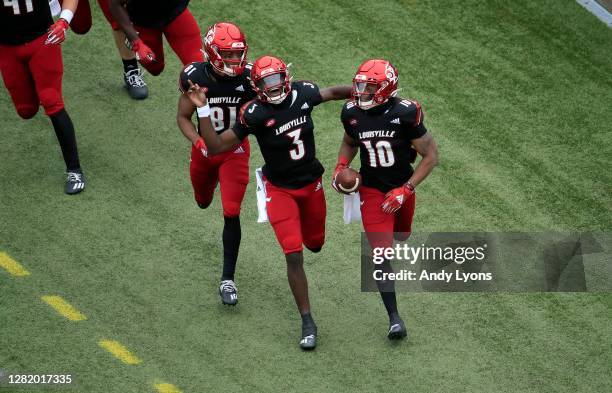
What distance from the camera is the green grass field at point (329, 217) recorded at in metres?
8.02

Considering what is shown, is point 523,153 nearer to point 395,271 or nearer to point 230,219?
point 395,271

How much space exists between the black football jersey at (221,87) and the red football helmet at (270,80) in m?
0.41

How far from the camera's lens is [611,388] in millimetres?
7859

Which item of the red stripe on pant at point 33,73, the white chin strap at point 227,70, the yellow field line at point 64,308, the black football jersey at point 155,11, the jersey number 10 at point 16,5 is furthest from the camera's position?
the black football jersey at point 155,11

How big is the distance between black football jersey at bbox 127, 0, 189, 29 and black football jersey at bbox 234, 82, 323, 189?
2.28m

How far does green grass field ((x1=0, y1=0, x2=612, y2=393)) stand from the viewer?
26.3 feet

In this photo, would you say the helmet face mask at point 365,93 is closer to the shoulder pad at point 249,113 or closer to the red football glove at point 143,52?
the shoulder pad at point 249,113

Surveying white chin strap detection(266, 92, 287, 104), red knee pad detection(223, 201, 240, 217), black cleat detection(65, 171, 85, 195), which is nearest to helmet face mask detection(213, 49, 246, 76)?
white chin strap detection(266, 92, 287, 104)

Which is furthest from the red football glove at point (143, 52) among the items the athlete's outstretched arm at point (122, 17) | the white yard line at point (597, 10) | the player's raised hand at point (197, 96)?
the white yard line at point (597, 10)

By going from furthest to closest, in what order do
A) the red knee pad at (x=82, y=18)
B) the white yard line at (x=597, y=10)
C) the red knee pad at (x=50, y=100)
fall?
the white yard line at (x=597, y=10) → the red knee pad at (x=82, y=18) → the red knee pad at (x=50, y=100)

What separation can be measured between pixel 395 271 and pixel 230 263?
141 centimetres

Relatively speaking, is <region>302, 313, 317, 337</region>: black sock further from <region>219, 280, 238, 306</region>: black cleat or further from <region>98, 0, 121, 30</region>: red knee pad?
<region>98, 0, 121, 30</region>: red knee pad

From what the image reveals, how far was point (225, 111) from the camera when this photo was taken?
8.47 m

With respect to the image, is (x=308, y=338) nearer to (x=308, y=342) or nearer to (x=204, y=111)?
(x=308, y=342)
